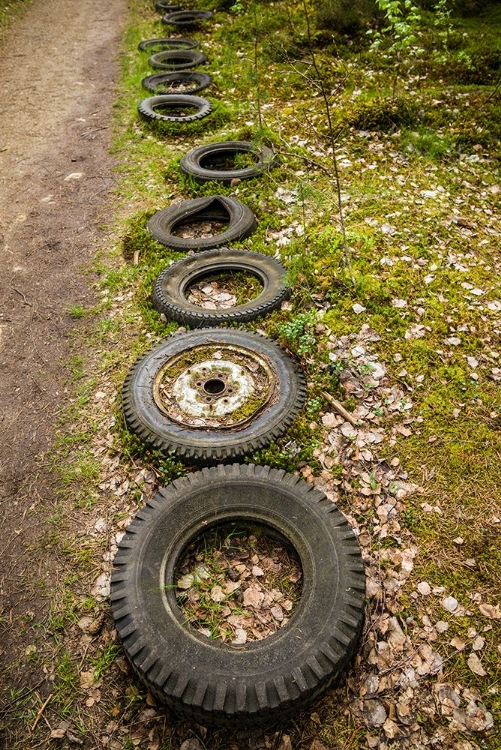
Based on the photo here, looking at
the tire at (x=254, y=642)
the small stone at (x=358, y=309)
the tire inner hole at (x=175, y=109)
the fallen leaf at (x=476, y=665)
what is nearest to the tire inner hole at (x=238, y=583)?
the tire at (x=254, y=642)

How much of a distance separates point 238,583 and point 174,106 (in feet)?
30.8

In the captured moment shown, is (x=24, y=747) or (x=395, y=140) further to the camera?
(x=395, y=140)

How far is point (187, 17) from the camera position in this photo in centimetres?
1348

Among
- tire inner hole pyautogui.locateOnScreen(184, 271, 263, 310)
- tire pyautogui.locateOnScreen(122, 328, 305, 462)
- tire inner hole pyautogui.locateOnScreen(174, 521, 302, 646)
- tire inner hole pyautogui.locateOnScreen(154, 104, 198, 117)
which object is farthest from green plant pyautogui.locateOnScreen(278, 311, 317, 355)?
tire inner hole pyautogui.locateOnScreen(154, 104, 198, 117)

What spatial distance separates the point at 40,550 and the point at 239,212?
4.58 metres

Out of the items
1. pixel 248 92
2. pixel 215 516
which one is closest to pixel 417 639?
pixel 215 516

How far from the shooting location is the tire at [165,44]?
39.0ft

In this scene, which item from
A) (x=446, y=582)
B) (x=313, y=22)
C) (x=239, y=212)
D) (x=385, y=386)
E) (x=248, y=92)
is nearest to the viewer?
(x=446, y=582)

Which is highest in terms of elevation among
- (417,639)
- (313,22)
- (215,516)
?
(313,22)

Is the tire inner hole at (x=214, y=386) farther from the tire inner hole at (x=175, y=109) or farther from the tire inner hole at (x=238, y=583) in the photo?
the tire inner hole at (x=175, y=109)

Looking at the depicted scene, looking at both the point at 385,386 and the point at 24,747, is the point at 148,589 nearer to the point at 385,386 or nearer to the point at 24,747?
the point at 24,747

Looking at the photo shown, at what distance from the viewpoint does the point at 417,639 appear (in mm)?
3072

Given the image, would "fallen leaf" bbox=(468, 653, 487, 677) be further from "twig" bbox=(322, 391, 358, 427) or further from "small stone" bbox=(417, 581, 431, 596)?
"twig" bbox=(322, 391, 358, 427)

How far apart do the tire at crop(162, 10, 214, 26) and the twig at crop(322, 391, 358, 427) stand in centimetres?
1299
